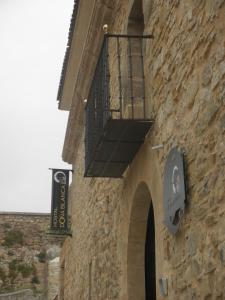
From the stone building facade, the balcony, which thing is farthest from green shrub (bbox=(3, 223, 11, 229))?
the balcony

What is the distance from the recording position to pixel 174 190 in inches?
197

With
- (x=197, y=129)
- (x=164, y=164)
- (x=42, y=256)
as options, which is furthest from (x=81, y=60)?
(x=42, y=256)

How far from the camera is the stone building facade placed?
4.19m

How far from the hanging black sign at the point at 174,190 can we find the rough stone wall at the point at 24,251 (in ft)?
60.4

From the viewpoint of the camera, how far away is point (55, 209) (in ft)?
43.3

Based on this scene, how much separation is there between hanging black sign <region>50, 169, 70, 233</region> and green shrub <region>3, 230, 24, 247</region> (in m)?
12.3

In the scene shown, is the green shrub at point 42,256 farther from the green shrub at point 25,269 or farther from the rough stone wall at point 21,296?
the rough stone wall at point 21,296

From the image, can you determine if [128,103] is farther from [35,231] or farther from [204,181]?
[35,231]

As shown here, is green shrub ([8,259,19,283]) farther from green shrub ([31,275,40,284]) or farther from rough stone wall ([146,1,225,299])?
rough stone wall ([146,1,225,299])

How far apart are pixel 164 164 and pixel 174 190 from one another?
0.51 metres

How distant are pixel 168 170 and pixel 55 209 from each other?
27.1ft

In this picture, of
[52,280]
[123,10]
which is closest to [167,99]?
[123,10]

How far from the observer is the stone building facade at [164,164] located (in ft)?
13.7

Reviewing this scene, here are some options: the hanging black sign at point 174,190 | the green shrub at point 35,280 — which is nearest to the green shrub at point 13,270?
the green shrub at point 35,280
